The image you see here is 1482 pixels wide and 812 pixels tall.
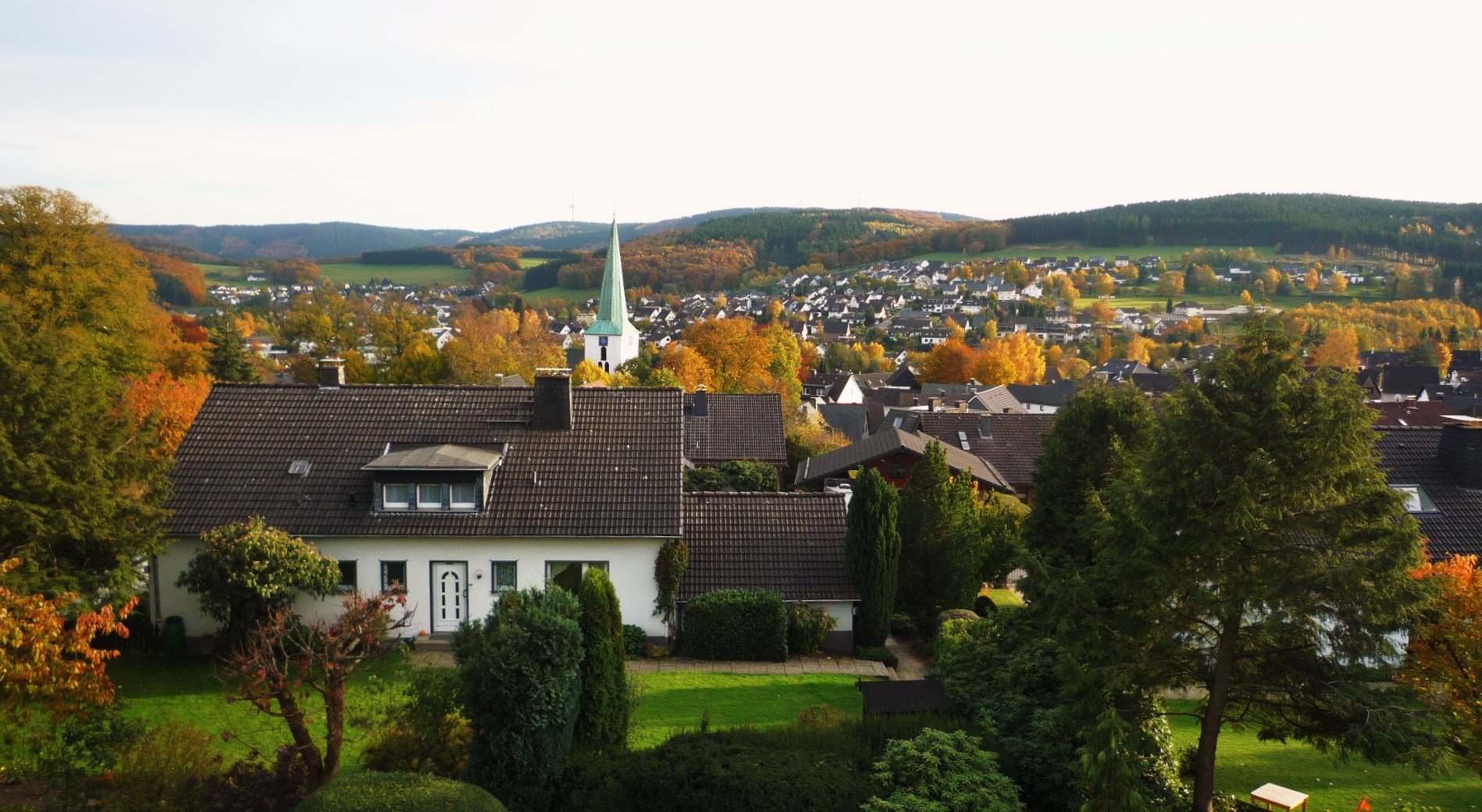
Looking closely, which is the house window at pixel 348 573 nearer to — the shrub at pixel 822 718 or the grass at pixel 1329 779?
the shrub at pixel 822 718

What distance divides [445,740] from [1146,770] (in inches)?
380

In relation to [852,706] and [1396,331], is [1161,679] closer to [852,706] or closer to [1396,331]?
[852,706]

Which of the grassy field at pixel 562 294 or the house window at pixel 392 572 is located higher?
the grassy field at pixel 562 294

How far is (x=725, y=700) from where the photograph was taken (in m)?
17.3

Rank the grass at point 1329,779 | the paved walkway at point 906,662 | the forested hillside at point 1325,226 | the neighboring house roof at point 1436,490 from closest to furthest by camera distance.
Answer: the grass at point 1329,779 → the paved walkway at point 906,662 → the neighboring house roof at point 1436,490 → the forested hillside at point 1325,226

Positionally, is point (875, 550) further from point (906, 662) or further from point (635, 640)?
point (635, 640)

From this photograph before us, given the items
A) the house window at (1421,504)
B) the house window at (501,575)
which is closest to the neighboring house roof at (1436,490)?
the house window at (1421,504)

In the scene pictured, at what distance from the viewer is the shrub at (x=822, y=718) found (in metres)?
13.9

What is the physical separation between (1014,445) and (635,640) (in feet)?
99.4

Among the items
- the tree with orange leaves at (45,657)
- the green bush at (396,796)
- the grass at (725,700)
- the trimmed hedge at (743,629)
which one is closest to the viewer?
the green bush at (396,796)

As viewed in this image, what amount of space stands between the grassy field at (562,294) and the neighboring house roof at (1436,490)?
150m

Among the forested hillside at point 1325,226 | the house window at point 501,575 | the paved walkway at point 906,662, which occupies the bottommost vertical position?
the paved walkway at point 906,662

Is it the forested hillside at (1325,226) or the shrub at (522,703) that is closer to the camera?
the shrub at (522,703)

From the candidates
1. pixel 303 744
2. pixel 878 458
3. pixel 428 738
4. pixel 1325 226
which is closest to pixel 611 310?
pixel 878 458
